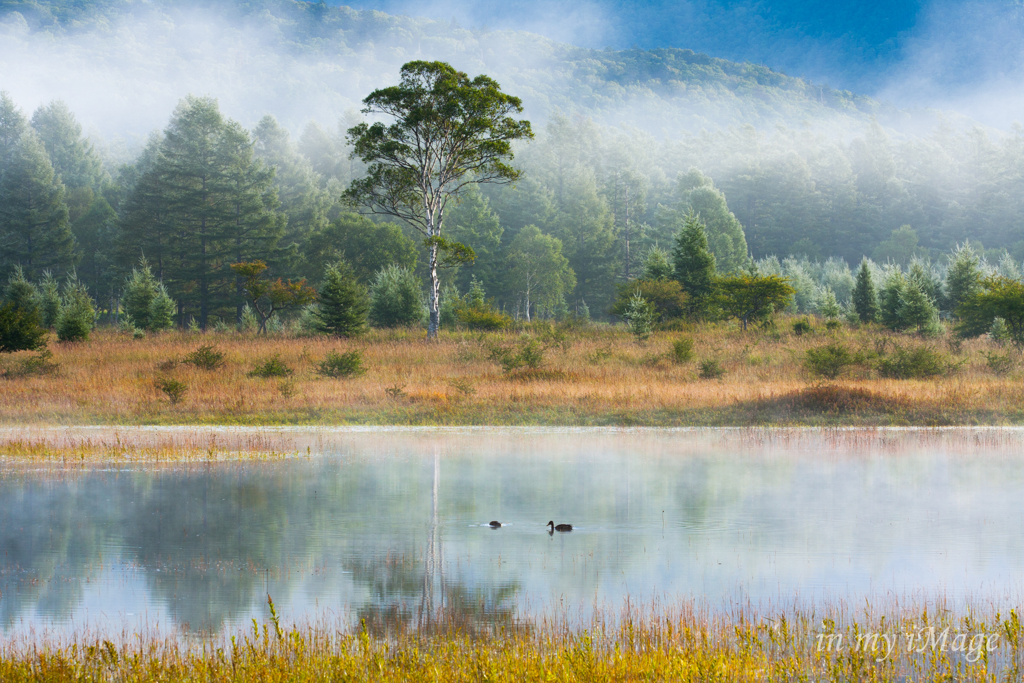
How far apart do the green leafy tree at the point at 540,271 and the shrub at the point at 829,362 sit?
4863 cm

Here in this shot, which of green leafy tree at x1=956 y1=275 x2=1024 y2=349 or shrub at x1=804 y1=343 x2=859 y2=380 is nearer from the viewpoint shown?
shrub at x1=804 y1=343 x2=859 y2=380

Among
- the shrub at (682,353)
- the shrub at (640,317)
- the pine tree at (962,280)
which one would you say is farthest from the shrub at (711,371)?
the pine tree at (962,280)

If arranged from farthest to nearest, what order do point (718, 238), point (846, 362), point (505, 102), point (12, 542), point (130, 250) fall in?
point (718, 238) → point (130, 250) → point (505, 102) → point (846, 362) → point (12, 542)

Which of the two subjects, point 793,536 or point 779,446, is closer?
point 793,536

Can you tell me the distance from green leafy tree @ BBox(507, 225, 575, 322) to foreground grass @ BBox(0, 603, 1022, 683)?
6797 centimetres

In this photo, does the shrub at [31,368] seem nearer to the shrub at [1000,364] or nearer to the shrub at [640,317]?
the shrub at [640,317]

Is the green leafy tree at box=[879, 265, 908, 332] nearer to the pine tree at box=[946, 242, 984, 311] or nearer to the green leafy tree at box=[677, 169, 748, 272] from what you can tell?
the pine tree at box=[946, 242, 984, 311]

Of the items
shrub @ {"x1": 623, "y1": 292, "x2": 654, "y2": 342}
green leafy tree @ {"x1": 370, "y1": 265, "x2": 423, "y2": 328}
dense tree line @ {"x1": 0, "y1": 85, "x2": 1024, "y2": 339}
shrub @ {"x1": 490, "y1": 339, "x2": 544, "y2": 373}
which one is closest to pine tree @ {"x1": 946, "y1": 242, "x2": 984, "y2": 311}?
dense tree line @ {"x1": 0, "y1": 85, "x2": 1024, "y2": 339}

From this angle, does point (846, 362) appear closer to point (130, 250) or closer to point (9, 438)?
point (9, 438)

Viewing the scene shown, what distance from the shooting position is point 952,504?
11422mm

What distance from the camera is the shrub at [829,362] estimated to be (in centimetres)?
2591

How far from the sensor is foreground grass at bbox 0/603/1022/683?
582cm

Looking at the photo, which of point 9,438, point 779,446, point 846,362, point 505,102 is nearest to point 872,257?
point 505,102

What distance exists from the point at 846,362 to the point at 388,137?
2253 cm
